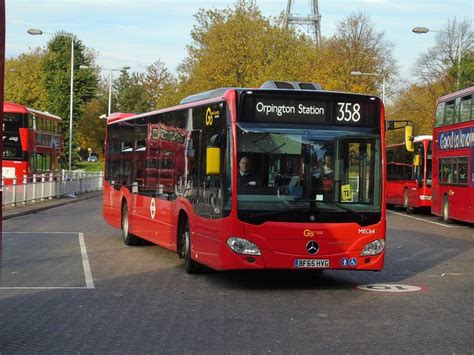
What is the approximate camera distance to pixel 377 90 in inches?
2248

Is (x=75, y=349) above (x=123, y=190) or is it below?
below

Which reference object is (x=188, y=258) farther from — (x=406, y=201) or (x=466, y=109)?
(x=406, y=201)

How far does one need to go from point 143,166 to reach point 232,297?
5700mm

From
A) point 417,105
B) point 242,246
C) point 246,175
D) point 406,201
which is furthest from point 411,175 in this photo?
point 417,105

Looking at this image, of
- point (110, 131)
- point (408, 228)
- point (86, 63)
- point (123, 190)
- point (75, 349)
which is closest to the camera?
point (75, 349)

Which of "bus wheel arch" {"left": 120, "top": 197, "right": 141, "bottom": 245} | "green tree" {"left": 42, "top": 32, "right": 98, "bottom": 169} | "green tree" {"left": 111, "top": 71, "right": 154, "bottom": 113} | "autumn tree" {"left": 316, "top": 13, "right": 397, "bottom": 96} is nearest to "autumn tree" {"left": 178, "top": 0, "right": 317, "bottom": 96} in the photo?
"autumn tree" {"left": 316, "top": 13, "right": 397, "bottom": 96}

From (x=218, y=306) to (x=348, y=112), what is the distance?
3.39 m

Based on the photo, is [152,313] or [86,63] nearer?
[152,313]

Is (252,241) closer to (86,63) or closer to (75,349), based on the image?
(75,349)

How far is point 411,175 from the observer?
33.3 m

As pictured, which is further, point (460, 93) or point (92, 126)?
point (92, 126)

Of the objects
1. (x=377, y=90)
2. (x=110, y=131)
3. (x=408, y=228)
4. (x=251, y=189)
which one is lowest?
(x=408, y=228)

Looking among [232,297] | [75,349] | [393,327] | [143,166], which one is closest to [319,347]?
[393,327]

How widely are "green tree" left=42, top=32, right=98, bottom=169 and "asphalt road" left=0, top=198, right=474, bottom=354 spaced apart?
5922 centimetres
